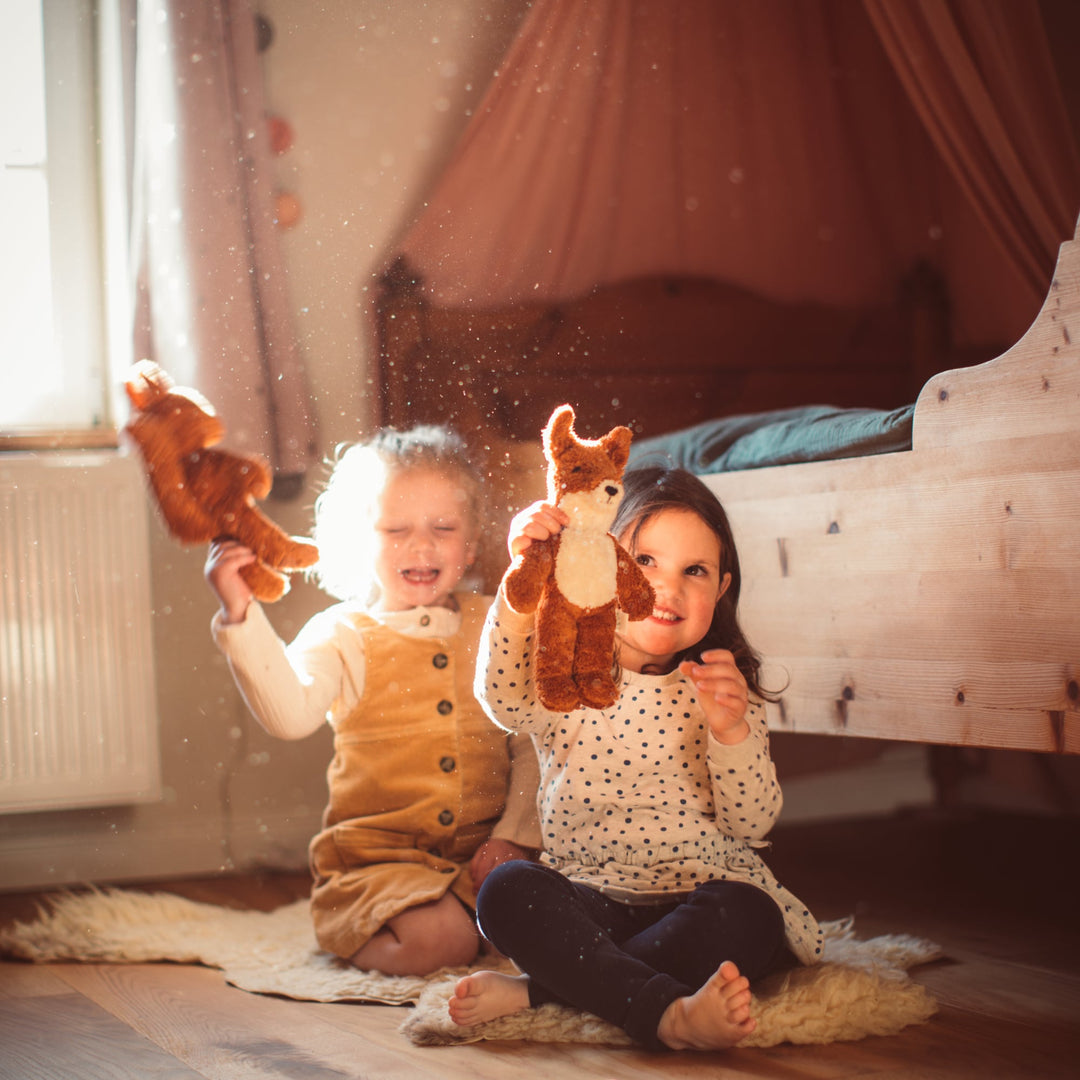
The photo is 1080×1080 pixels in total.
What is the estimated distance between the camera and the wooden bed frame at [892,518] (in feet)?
3.52

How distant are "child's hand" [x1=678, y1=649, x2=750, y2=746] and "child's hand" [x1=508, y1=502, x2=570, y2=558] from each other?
0.20 m

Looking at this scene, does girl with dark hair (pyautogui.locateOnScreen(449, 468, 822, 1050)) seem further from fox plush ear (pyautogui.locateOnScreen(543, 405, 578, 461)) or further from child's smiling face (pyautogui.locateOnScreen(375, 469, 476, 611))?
child's smiling face (pyautogui.locateOnScreen(375, 469, 476, 611))

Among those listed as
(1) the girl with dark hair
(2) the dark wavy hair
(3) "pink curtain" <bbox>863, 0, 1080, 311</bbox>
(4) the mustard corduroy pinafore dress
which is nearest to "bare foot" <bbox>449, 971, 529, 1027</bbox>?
(1) the girl with dark hair

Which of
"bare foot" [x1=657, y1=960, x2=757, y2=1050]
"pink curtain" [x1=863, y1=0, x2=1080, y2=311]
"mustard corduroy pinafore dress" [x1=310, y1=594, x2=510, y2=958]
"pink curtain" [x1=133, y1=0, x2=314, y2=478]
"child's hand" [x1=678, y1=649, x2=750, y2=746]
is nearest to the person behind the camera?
"bare foot" [x1=657, y1=960, x2=757, y2=1050]

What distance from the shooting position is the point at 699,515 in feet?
3.69

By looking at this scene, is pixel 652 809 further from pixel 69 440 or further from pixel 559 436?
pixel 69 440

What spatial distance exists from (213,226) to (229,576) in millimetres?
339

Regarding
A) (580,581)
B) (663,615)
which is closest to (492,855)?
(663,615)

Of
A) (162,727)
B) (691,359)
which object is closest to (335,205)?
(162,727)

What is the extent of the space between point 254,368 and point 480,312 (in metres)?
0.22

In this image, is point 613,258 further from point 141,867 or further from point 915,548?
point 141,867

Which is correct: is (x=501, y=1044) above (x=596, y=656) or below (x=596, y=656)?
below

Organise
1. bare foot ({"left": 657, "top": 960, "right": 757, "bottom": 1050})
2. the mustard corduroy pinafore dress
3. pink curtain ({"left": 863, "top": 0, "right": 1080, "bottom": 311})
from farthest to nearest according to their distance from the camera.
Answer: pink curtain ({"left": 863, "top": 0, "right": 1080, "bottom": 311}) → the mustard corduroy pinafore dress → bare foot ({"left": 657, "top": 960, "right": 757, "bottom": 1050})

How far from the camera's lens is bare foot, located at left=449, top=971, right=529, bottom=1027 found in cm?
98
